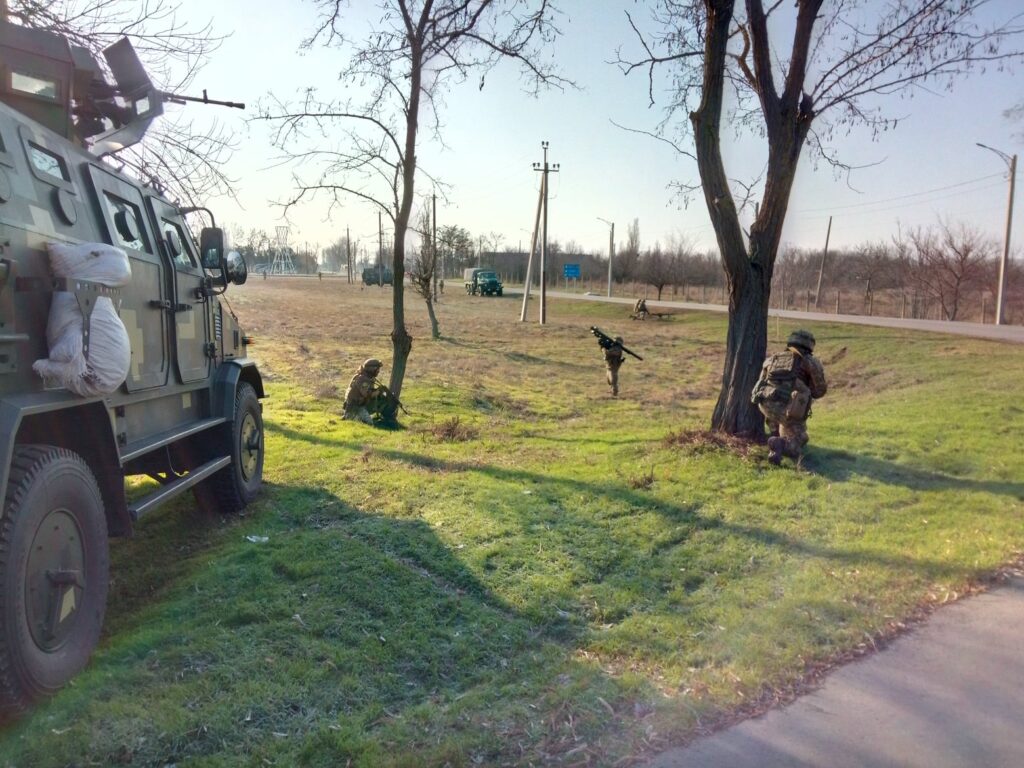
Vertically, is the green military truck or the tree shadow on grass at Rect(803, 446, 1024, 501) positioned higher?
the green military truck

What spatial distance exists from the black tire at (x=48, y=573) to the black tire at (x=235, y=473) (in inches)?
88.6

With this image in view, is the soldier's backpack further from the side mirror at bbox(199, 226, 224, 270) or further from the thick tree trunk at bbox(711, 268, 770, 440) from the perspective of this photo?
the side mirror at bbox(199, 226, 224, 270)

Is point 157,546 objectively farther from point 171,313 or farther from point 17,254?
point 17,254

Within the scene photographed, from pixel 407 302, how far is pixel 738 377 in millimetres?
46914

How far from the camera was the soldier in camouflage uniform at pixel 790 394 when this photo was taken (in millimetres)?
7379

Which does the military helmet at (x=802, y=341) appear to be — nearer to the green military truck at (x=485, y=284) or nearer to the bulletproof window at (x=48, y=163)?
the bulletproof window at (x=48, y=163)

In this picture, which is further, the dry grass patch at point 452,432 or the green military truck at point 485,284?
the green military truck at point 485,284

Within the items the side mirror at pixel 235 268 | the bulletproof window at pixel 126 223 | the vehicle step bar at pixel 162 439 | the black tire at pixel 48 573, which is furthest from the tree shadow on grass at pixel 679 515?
the bulletproof window at pixel 126 223

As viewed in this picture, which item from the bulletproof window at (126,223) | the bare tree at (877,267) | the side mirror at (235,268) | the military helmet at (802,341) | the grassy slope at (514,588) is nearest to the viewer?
the grassy slope at (514,588)

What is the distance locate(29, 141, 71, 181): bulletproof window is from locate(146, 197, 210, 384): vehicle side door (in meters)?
1.10

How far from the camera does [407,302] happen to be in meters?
53.7

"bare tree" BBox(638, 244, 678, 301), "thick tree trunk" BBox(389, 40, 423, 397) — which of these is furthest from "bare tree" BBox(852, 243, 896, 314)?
"thick tree trunk" BBox(389, 40, 423, 397)

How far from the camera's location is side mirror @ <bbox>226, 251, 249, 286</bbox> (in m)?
6.04

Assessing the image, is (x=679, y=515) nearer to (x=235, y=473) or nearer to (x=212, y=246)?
(x=235, y=473)
